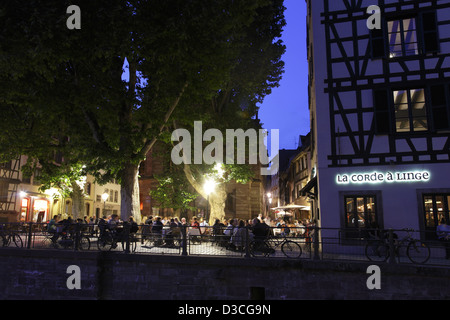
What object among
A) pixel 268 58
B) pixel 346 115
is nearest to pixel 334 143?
pixel 346 115

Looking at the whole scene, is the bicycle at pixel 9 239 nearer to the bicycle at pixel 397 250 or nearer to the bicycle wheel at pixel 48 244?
the bicycle wheel at pixel 48 244

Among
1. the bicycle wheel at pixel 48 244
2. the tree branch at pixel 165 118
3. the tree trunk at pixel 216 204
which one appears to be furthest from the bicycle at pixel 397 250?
the tree trunk at pixel 216 204

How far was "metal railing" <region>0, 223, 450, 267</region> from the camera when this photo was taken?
10.8 meters

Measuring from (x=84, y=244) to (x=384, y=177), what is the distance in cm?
1228

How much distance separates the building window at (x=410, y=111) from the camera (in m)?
15.2

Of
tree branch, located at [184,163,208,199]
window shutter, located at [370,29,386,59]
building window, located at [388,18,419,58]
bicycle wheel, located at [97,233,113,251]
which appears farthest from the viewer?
tree branch, located at [184,163,208,199]

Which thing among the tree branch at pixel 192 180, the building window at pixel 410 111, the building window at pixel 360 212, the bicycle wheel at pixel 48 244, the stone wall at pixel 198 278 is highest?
the building window at pixel 410 111

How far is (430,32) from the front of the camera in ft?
50.4

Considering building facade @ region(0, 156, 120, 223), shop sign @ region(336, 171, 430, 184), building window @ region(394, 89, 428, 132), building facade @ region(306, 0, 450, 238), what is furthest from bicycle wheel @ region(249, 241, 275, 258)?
building facade @ region(0, 156, 120, 223)

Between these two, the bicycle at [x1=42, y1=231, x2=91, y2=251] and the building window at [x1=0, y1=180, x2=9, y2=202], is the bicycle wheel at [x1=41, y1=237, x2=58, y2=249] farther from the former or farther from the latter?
the building window at [x1=0, y1=180, x2=9, y2=202]

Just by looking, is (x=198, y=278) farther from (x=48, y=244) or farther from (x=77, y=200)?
(x=77, y=200)

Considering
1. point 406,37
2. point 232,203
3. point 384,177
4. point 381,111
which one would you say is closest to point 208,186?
point 384,177

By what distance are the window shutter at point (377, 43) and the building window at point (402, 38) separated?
40cm

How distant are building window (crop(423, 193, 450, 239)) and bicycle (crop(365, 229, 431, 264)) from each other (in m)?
3.94
